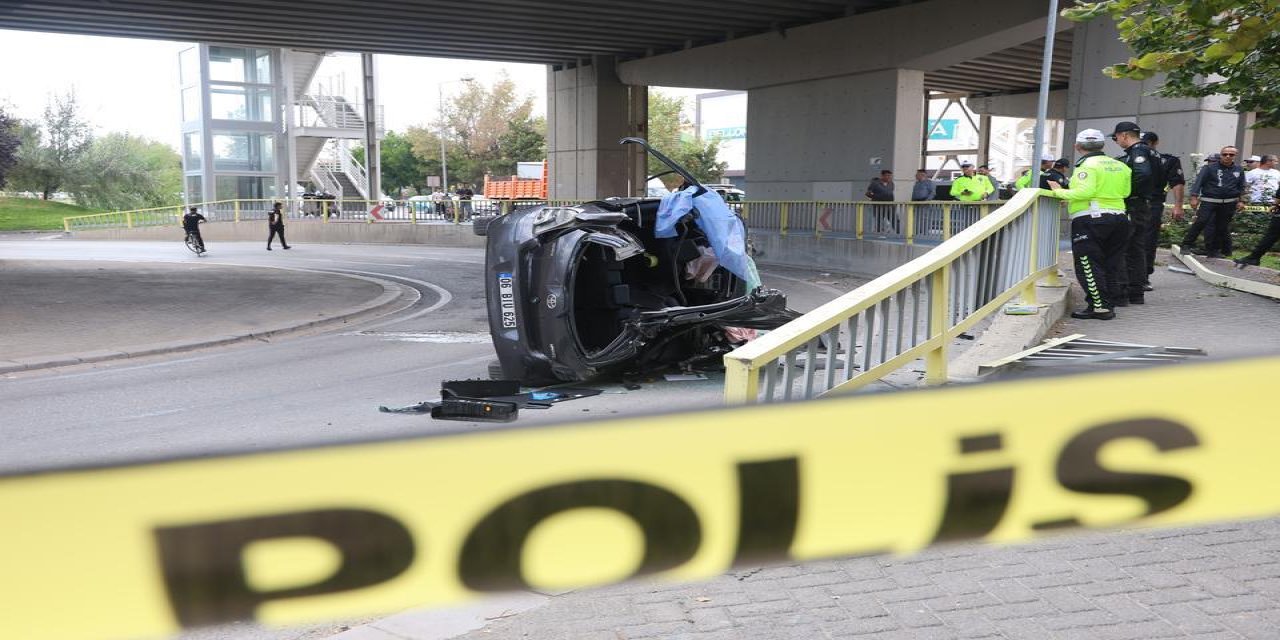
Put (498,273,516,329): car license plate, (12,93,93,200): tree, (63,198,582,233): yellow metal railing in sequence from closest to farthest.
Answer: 1. (498,273,516,329): car license plate
2. (63,198,582,233): yellow metal railing
3. (12,93,93,200): tree

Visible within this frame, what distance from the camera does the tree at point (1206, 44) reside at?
24.4 ft

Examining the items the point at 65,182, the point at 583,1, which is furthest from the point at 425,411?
the point at 65,182

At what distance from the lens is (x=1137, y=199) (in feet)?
30.3

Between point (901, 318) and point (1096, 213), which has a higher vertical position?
point (1096, 213)

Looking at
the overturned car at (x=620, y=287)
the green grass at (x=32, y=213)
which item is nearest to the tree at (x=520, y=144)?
the green grass at (x=32, y=213)

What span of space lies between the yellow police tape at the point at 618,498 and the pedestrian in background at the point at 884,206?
57.4ft

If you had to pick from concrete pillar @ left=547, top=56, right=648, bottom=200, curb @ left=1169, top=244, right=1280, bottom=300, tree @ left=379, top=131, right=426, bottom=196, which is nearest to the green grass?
tree @ left=379, top=131, right=426, bottom=196

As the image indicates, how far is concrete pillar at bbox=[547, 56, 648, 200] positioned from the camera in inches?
1335

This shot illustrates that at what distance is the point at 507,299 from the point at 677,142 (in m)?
66.7

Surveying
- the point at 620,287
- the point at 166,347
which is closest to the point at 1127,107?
the point at 620,287

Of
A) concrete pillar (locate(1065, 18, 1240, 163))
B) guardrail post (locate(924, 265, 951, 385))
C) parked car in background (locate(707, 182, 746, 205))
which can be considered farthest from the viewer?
parked car in background (locate(707, 182, 746, 205))

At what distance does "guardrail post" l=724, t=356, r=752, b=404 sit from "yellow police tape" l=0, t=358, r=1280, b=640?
1.62 m

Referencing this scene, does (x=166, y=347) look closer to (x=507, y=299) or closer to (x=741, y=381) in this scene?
(x=507, y=299)

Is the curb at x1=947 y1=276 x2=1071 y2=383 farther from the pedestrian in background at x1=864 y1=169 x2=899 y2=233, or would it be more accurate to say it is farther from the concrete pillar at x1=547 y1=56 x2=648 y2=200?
the concrete pillar at x1=547 y1=56 x2=648 y2=200
